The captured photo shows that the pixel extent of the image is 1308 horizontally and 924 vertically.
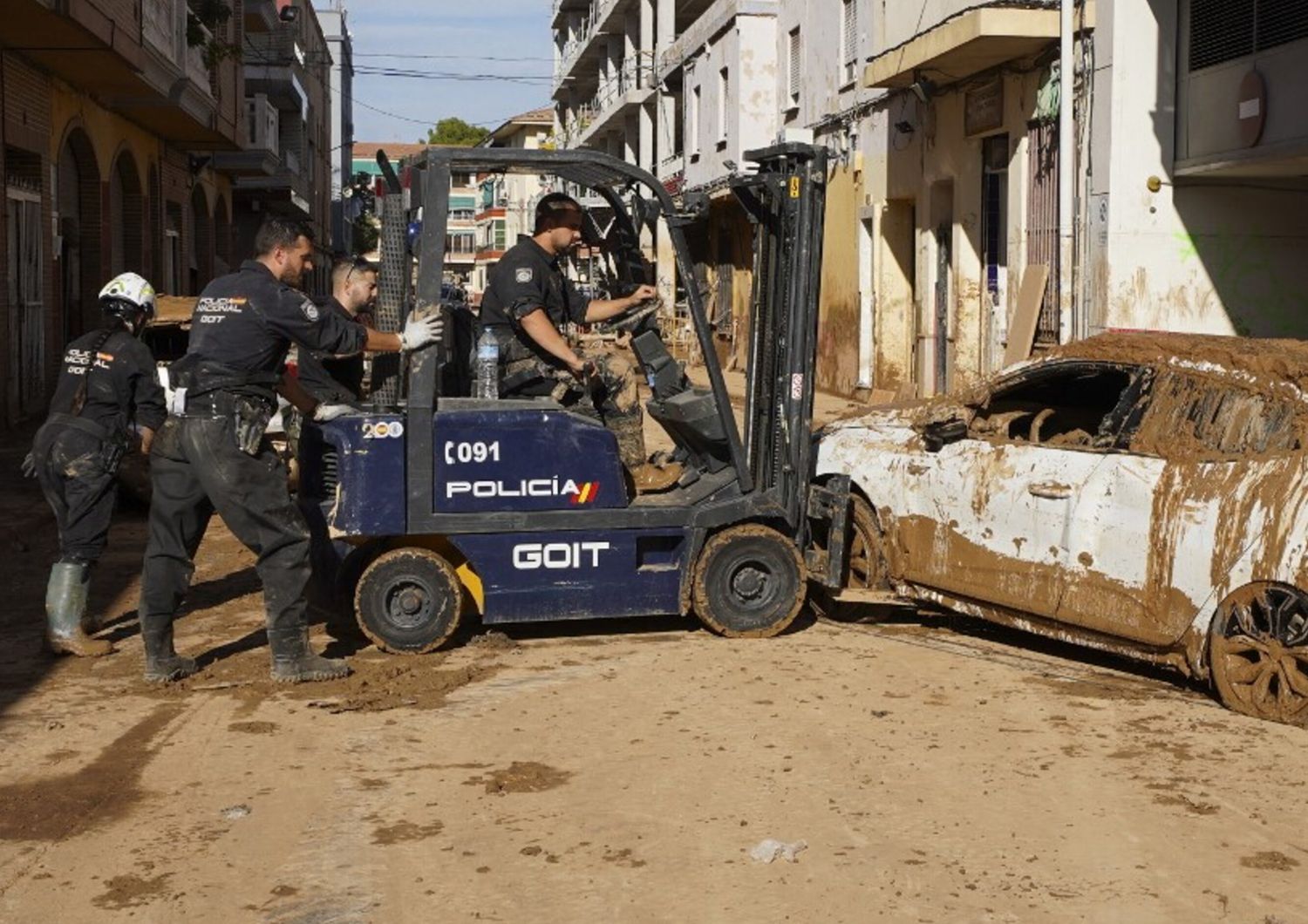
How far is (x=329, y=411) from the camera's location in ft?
25.5

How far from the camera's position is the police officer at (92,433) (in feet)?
26.1

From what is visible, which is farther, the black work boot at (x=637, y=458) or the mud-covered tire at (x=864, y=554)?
the mud-covered tire at (x=864, y=554)

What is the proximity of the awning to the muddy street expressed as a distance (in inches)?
403

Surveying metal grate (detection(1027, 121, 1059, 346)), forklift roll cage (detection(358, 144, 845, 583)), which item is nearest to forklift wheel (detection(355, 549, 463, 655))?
forklift roll cage (detection(358, 144, 845, 583))

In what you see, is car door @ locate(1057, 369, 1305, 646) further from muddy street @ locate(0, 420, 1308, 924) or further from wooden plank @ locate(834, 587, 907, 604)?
wooden plank @ locate(834, 587, 907, 604)

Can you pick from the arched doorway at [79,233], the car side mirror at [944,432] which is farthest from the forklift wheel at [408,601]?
the arched doorway at [79,233]

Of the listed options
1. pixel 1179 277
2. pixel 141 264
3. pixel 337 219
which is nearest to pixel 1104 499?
pixel 1179 277

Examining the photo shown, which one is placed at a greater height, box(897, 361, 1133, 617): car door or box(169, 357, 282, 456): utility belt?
box(169, 357, 282, 456): utility belt

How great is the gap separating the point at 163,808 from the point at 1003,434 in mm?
4398

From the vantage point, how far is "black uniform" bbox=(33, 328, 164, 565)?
7984 millimetres

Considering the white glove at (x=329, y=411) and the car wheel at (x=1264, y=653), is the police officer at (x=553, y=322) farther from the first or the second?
the car wheel at (x=1264, y=653)

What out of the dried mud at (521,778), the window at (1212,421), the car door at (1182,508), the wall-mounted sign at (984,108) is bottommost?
the dried mud at (521,778)

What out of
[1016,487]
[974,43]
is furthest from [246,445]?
[974,43]

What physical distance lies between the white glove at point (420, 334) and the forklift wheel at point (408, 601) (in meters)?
1.03
